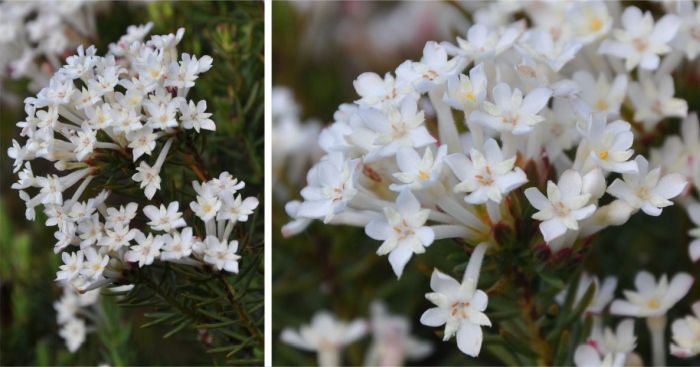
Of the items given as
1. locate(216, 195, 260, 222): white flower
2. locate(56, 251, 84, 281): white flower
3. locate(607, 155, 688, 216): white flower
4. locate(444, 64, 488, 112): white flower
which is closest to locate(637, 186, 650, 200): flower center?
locate(607, 155, 688, 216): white flower

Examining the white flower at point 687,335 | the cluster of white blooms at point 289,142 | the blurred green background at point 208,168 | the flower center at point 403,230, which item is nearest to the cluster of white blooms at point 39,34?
the blurred green background at point 208,168

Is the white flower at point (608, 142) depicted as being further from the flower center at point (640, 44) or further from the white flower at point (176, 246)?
the white flower at point (176, 246)

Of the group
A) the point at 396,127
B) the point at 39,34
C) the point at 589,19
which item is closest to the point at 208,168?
the point at 396,127

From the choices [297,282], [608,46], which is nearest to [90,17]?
[297,282]

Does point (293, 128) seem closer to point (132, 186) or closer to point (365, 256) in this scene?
point (365, 256)

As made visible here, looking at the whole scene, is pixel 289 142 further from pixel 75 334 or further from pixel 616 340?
pixel 616 340

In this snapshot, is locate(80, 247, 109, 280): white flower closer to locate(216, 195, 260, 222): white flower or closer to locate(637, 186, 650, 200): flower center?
locate(216, 195, 260, 222): white flower
